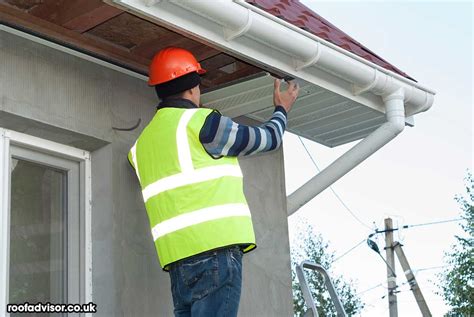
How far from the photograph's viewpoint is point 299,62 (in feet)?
16.8

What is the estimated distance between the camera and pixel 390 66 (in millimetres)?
5883

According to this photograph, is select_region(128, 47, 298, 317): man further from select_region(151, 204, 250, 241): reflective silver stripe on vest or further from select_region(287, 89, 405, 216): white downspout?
select_region(287, 89, 405, 216): white downspout

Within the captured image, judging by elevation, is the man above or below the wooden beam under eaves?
below

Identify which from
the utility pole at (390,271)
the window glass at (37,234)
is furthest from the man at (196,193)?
the utility pole at (390,271)

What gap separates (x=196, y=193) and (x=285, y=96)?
0.86m

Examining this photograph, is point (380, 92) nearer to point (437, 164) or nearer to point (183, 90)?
point (183, 90)

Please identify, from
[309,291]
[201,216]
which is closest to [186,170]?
[201,216]

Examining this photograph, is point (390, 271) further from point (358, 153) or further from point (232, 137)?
point (232, 137)

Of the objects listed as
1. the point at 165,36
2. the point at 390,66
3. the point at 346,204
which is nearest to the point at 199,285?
the point at 165,36

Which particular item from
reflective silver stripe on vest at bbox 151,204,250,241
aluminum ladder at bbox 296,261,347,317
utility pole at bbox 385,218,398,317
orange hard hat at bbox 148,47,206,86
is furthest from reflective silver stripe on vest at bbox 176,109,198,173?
utility pole at bbox 385,218,398,317

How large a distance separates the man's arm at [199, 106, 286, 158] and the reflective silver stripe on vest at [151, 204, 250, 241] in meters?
0.26

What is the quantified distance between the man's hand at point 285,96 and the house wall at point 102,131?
77 cm

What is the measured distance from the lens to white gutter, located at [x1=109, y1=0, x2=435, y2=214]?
4.53 metres

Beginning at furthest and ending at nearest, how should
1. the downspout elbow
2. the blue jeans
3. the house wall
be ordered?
the downspout elbow
the house wall
the blue jeans
